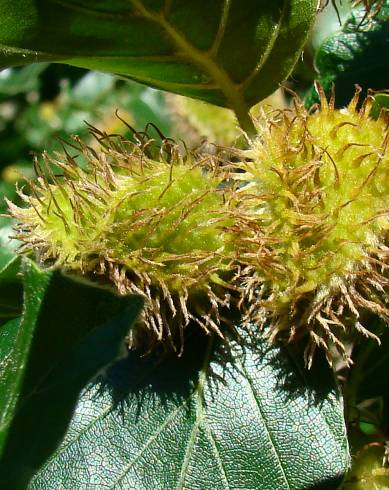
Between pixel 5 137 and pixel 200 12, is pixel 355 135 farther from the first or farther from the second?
pixel 5 137

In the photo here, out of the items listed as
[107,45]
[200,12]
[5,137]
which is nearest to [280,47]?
[200,12]

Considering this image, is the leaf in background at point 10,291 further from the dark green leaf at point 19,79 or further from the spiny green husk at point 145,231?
the dark green leaf at point 19,79

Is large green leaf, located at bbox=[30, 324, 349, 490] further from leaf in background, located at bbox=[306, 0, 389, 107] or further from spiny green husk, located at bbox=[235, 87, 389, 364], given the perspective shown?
leaf in background, located at bbox=[306, 0, 389, 107]

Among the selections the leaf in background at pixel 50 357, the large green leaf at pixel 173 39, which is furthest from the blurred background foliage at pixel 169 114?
the leaf in background at pixel 50 357

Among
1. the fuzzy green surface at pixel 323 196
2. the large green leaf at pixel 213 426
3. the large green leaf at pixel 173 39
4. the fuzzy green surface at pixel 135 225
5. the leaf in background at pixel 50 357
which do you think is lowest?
the large green leaf at pixel 213 426

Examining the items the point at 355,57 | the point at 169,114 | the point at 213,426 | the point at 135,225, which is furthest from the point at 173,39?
the point at 169,114
